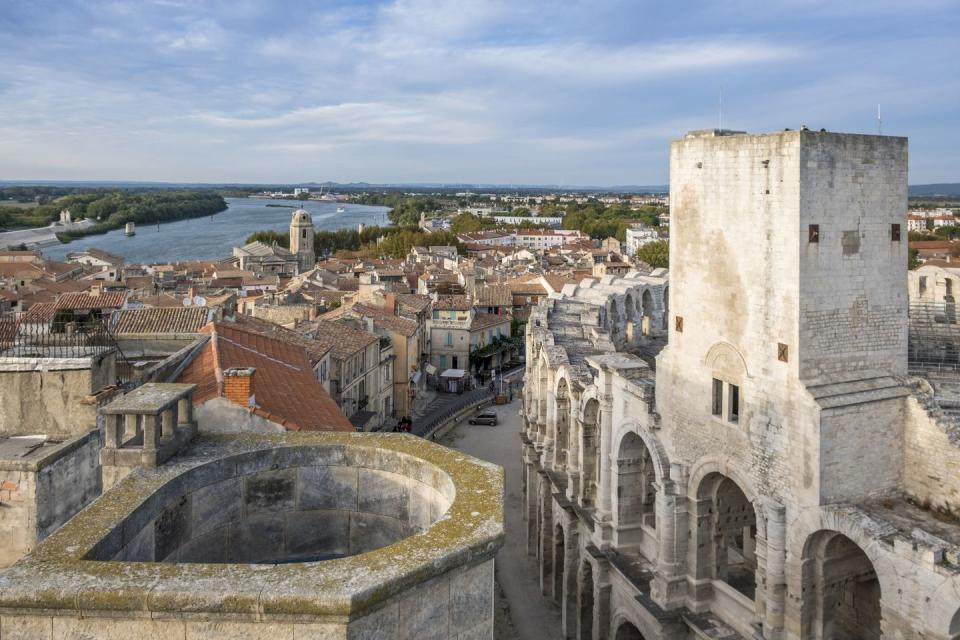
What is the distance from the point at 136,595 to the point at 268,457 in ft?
9.89

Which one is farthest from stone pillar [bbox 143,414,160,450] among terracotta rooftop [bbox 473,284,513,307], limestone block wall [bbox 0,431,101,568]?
terracotta rooftop [bbox 473,284,513,307]

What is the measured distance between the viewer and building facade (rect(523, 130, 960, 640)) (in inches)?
644

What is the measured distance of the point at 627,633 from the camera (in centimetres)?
2302

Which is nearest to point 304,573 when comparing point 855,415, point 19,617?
point 19,617

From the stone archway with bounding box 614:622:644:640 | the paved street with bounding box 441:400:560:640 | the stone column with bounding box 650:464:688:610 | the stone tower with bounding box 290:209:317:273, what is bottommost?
the paved street with bounding box 441:400:560:640

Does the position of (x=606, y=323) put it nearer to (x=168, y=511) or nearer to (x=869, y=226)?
(x=869, y=226)

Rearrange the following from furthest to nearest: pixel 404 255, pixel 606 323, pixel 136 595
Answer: pixel 404 255 < pixel 606 323 < pixel 136 595

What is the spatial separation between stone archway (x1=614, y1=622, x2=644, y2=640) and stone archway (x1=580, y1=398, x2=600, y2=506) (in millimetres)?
4036

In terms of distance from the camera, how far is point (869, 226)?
683 inches

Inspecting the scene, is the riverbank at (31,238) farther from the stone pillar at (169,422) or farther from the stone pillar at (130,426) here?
the stone pillar at (169,422)

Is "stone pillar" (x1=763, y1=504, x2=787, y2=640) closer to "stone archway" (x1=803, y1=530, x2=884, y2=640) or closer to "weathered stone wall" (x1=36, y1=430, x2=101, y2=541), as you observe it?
"stone archway" (x1=803, y1=530, x2=884, y2=640)

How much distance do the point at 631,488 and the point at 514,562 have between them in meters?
10.8

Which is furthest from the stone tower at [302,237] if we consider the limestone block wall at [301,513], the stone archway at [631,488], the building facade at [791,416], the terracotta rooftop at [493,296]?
the limestone block wall at [301,513]

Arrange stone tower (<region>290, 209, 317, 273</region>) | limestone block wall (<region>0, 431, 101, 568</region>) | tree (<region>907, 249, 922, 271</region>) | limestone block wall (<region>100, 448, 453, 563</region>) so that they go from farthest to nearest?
stone tower (<region>290, 209, 317, 273</region>) < tree (<region>907, 249, 922, 271</region>) < limestone block wall (<region>0, 431, 101, 568</region>) < limestone block wall (<region>100, 448, 453, 563</region>)
